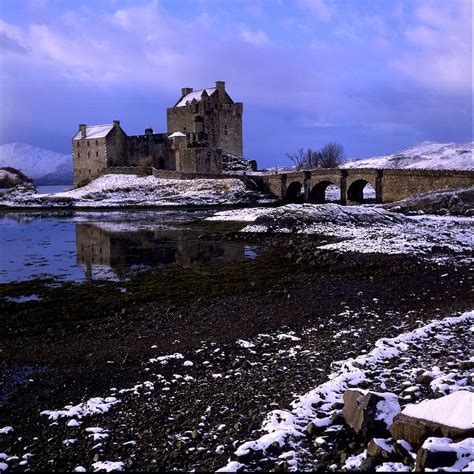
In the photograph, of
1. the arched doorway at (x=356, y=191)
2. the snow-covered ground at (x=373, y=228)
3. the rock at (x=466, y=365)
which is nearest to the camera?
the rock at (x=466, y=365)

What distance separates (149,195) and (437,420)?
71392 millimetres

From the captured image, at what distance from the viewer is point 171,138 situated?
88.1 m

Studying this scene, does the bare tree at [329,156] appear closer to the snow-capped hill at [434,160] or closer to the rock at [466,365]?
the snow-capped hill at [434,160]

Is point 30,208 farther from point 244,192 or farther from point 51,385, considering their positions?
point 51,385

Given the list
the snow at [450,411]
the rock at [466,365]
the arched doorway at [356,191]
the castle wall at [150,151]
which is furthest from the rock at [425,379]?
the castle wall at [150,151]

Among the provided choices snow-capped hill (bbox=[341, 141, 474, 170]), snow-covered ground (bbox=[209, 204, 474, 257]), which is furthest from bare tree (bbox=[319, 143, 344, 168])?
snow-covered ground (bbox=[209, 204, 474, 257])

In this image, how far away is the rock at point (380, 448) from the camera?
19.6 feet

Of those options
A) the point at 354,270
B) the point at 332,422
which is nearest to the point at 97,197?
the point at 354,270

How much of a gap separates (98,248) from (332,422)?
80.2ft

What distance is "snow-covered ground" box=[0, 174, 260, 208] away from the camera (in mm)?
70500

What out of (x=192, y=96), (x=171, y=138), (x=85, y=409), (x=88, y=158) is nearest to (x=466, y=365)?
(x=85, y=409)

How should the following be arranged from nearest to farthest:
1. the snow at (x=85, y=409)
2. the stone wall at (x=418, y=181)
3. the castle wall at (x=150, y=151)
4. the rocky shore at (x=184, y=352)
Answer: the rocky shore at (x=184, y=352) < the snow at (x=85, y=409) < the stone wall at (x=418, y=181) < the castle wall at (x=150, y=151)

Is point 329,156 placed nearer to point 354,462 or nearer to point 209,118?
point 209,118

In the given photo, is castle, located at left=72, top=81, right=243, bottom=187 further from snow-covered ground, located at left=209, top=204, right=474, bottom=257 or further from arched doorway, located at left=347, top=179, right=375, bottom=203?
snow-covered ground, located at left=209, top=204, right=474, bottom=257
